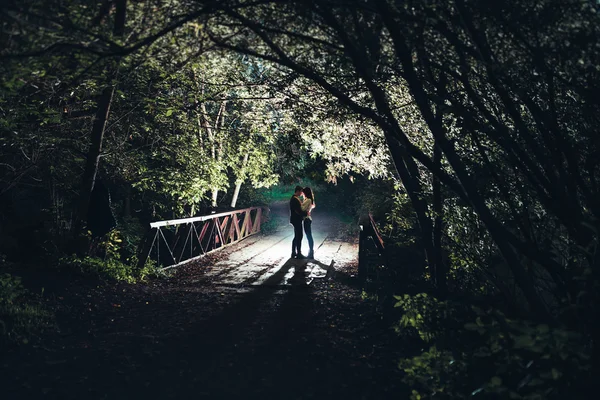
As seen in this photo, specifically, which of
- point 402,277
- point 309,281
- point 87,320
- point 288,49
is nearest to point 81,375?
point 87,320

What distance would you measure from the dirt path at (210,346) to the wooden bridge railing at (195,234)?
1.15 meters

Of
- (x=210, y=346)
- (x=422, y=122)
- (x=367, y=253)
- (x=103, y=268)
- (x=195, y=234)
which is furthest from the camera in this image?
(x=195, y=234)

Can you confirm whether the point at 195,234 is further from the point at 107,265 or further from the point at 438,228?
the point at 438,228

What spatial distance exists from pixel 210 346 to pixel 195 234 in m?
8.99

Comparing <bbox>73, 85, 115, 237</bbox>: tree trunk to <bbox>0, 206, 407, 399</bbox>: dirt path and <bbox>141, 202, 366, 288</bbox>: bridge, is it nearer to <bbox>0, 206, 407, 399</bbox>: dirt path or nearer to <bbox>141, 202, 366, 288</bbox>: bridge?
<bbox>141, 202, 366, 288</bbox>: bridge

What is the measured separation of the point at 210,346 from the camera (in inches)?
200

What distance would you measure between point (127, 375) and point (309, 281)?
205 inches

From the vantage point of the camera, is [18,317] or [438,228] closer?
[18,317]

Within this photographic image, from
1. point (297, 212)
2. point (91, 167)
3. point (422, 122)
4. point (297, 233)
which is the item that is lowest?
point (297, 233)

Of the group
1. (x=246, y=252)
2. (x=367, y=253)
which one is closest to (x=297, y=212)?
(x=367, y=253)

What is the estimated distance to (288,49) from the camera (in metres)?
5.10

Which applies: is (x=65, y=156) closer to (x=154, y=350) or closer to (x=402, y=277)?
(x=154, y=350)

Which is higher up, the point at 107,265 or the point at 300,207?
the point at 300,207

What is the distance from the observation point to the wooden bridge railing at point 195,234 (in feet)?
30.1
